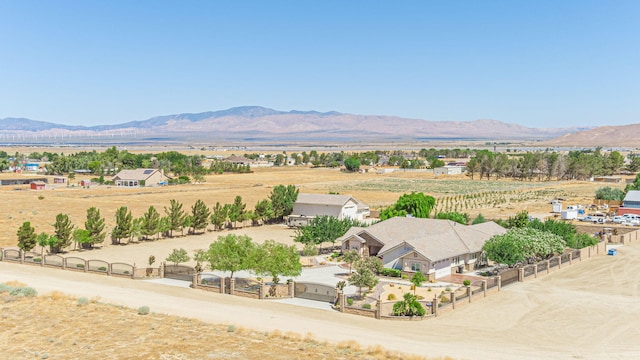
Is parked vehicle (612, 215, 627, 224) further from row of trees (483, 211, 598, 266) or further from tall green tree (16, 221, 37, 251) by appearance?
tall green tree (16, 221, 37, 251)

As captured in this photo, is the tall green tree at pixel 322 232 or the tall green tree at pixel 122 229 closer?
the tall green tree at pixel 322 232

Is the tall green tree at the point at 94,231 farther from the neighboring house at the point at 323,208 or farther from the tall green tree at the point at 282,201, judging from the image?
the neighboring house at the point at 323,208

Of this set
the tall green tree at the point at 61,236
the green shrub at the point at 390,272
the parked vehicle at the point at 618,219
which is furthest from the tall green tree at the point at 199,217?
the parked vehicle at the point at 618,219

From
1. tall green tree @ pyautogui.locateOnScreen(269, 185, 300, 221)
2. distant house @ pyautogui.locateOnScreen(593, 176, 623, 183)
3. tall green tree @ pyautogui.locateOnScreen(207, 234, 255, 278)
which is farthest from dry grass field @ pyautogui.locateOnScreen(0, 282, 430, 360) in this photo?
distant house @ pyautogui.locateOnScreen(593, 176, 623, 183)

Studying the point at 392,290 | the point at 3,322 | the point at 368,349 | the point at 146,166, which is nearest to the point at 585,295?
the point at 392,290

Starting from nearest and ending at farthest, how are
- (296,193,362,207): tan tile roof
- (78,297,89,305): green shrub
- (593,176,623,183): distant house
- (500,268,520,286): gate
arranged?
1. (78,297,89,305): green shrub
2. (500,268,520,286): gate
3. (296,193,362,207): tan tile roof
4. (593,176,623,183): distant house

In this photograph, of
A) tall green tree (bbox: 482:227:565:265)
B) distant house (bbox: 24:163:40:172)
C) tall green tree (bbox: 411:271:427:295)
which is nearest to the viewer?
tall green tree (bbox: 411:271:427:295)

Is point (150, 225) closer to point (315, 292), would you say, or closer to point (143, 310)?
point (315, 292)
